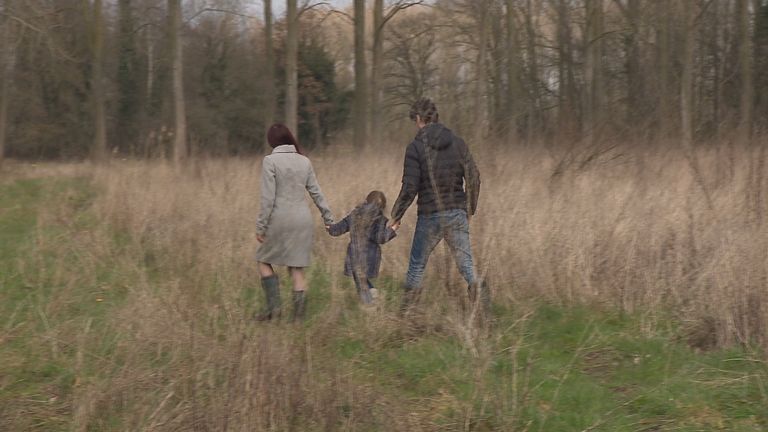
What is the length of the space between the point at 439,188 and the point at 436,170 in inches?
6.0

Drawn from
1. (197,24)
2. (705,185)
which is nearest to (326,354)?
(705,185)

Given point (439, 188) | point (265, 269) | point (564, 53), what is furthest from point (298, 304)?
point (564, 53)

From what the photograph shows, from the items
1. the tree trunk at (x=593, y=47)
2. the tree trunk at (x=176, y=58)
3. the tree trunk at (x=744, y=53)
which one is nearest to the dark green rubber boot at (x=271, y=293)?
the tree trunk at (x=176, y=58)

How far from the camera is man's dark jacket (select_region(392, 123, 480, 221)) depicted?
19.6ft

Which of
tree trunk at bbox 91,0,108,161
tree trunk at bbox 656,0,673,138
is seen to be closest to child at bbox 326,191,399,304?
tree trunk at bbox 656,0,673,138

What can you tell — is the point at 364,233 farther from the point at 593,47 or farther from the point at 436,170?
the point at 593,47

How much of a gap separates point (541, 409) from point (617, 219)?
3.87 meters

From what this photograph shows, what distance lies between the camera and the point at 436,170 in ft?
19.7

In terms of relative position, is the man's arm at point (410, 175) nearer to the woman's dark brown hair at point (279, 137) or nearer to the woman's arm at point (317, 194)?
the woman's arm at point (317, 194)

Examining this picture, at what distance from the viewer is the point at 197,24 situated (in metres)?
32.3

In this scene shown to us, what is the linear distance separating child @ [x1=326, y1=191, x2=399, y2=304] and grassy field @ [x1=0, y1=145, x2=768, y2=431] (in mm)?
244

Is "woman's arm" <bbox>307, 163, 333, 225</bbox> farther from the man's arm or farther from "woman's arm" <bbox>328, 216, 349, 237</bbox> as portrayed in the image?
the man's arm

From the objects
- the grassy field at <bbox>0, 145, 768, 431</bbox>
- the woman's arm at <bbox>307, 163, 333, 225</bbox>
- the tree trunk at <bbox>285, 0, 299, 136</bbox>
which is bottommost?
the grassy field at <bbox>0, 145, 768, 431</bbox>

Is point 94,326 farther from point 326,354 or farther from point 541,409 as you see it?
point 541,409
